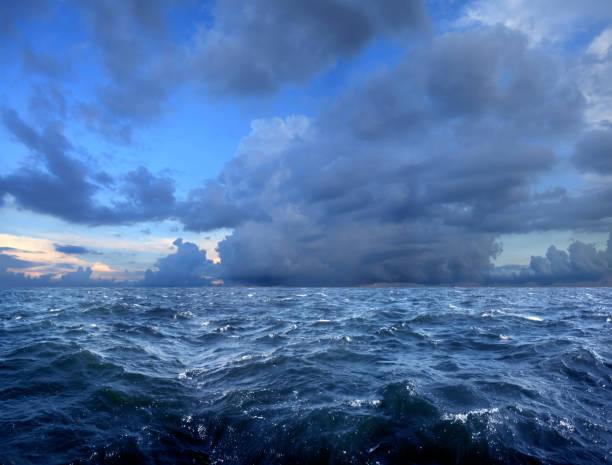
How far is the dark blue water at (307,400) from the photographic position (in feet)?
21.7

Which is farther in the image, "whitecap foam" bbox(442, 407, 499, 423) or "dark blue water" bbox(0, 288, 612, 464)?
"whitecap foam" bbox(442, 407, 499, 423)

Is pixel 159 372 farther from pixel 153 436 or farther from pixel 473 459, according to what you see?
pixel 473 459

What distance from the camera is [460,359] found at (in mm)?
12852

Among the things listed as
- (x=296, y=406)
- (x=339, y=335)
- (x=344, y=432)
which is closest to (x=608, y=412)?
(x=344, y=432)

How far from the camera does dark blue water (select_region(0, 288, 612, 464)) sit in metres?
6.62

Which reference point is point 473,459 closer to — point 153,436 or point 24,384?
point 153,436

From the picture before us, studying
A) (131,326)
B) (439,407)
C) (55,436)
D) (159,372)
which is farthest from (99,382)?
(131,326)

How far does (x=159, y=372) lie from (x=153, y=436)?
499 cm

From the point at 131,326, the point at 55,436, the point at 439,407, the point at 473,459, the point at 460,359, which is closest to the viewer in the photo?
the point at 473,459

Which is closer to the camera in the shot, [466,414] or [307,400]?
[466,414]

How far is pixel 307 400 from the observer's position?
8.82 metres

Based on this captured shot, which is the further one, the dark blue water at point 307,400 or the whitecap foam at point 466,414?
the whitecap foam at point 466,414

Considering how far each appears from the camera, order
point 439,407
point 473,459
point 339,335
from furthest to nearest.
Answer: point 339,335 → point 439,407 → point 473,459

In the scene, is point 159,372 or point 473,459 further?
point 159,372
